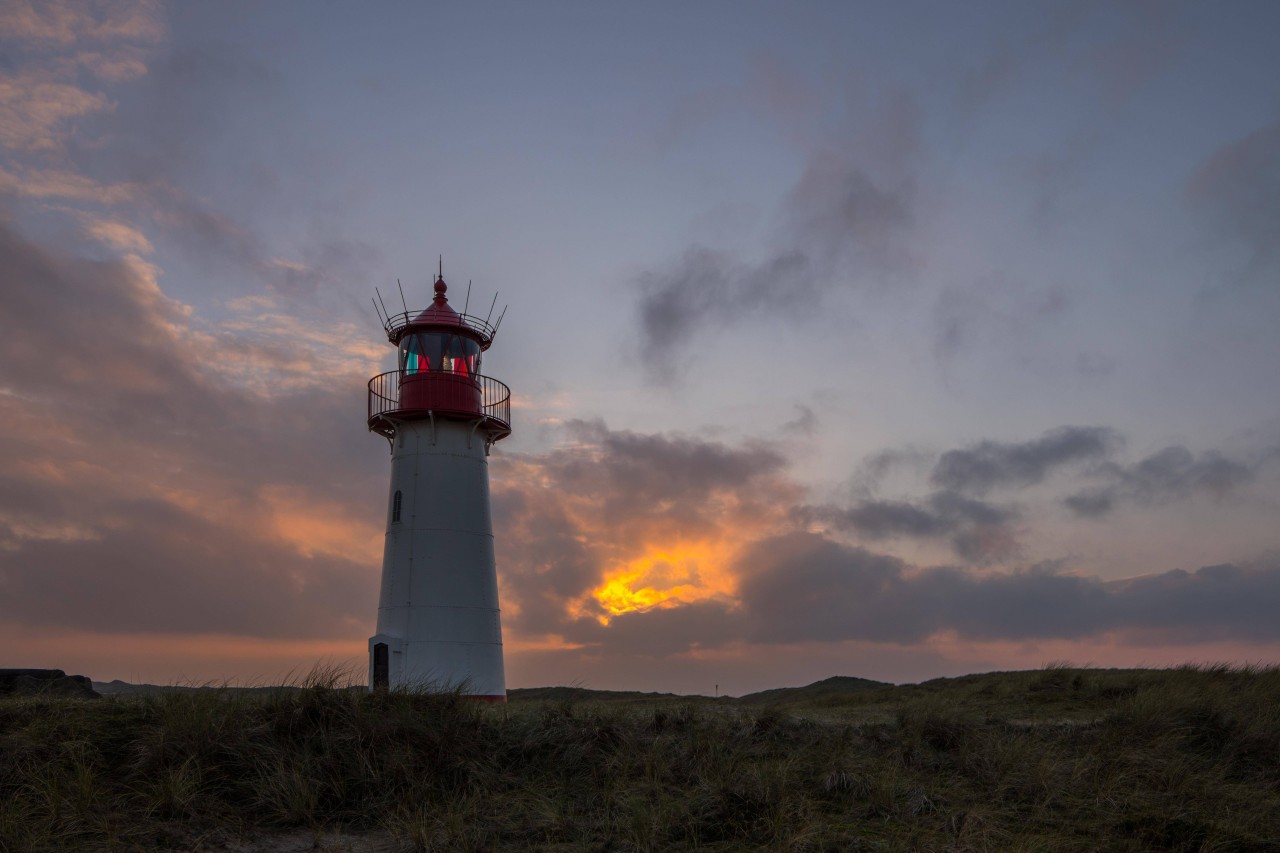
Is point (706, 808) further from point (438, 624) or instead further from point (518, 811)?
point (438, 624)

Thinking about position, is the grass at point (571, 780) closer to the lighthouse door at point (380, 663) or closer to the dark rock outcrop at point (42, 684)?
the dark rock outcrop at point (42, 684)

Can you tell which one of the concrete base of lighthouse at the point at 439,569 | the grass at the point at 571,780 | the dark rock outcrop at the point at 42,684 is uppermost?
the concrete base of lighthouse at the point at 439,569

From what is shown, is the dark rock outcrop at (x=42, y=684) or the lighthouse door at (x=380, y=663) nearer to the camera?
the dark rock outcrop at (x=42, y=684)

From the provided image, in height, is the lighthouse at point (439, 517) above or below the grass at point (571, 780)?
above

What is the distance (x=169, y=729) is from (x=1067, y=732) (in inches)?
508

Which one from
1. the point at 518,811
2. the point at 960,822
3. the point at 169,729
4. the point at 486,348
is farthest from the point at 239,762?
the point at 486,348

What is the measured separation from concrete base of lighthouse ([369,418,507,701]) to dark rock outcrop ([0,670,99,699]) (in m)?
5.65

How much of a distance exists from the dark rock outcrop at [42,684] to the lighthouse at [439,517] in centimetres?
566

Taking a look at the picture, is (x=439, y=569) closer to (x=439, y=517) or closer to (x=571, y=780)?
(x=439, y=517)

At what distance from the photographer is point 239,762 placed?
33.6ft

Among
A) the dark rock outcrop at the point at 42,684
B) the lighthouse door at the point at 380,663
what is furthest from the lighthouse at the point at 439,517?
the dark rock outcrop at the point at 42,684

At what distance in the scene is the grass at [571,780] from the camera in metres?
9.29

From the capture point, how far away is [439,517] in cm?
2072

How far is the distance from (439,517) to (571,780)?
1063 cm
